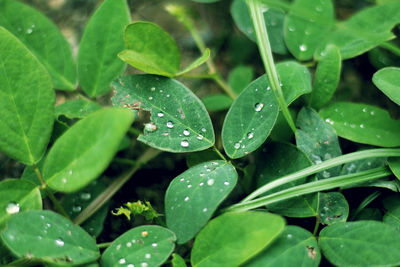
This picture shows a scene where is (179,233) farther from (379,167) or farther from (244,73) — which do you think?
(244,73)

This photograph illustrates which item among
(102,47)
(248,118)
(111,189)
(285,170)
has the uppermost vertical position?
(102,47)

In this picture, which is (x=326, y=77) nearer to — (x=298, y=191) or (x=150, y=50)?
(x=298, y=191)

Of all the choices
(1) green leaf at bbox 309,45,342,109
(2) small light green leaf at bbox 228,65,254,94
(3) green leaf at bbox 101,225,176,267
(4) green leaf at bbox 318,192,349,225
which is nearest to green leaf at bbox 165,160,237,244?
(3) green leaf at bbox 101,225,176,267

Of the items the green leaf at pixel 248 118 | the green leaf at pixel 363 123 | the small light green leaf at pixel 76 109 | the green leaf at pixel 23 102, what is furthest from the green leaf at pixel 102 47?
the green leaf at pixel 363 123

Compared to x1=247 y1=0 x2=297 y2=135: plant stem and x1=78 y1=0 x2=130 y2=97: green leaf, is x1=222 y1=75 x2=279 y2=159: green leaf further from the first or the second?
x1=78 y1=0 x2=130 y2=97: green leaf

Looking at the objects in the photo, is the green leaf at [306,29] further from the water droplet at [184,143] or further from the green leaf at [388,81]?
the water droplet at [184,143]

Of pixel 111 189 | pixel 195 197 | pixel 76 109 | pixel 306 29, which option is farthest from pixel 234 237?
pixel 306 29

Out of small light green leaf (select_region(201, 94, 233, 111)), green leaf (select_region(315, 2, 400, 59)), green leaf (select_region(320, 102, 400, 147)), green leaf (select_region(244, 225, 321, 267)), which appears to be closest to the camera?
green leaf (select_region(244, 225, 321, 267))
